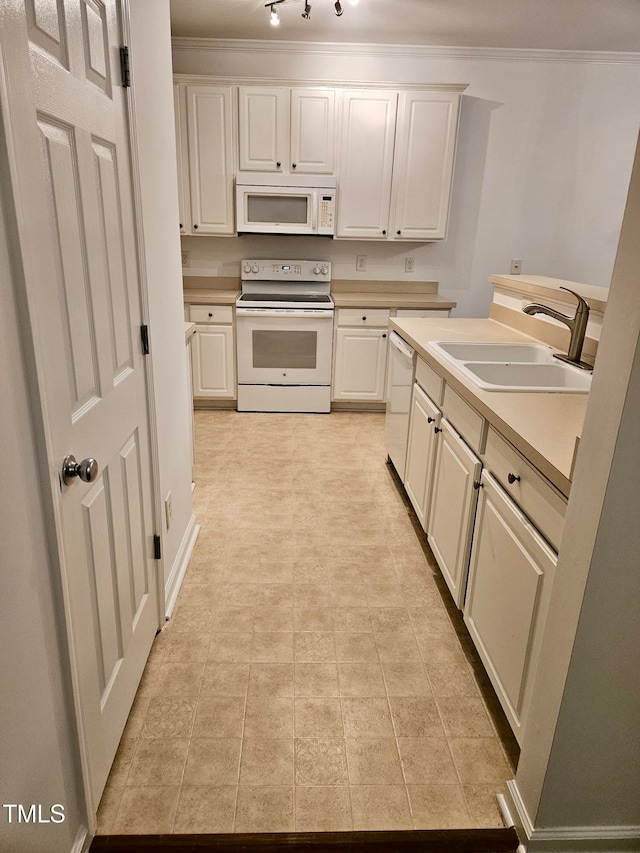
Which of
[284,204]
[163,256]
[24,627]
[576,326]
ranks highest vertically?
[284,204]

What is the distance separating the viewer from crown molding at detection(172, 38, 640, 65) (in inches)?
→ 160

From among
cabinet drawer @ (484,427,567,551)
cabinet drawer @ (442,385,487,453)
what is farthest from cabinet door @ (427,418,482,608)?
cabinet drawer @ (484,427,567,551)

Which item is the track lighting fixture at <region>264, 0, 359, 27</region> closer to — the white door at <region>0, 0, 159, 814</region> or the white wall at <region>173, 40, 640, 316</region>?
the white wall at <region>173, 40, 640, 316</region>

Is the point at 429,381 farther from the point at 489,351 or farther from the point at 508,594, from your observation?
the point at 508,594

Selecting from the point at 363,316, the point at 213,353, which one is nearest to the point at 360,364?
the point at 363,316

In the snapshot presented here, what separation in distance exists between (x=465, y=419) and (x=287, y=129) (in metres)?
3.01

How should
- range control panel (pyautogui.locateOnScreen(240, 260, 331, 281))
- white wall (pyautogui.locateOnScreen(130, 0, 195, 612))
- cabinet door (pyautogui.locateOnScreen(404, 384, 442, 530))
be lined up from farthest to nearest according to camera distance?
range control panel (pyautogui.locateOnScreen(240, 260, 331, 281)), cabinet door (pyautogui.locateOnScreen(404, 384, 442, 530)), white wall (pyautogui.locateOnScreen(130, 0, 195, 612))

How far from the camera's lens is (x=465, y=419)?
1982 mm

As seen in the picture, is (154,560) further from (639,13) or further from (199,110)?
(639,13)

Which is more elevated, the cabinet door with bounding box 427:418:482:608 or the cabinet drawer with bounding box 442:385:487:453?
the cabinet drawer with bounding box 442:385:487:453

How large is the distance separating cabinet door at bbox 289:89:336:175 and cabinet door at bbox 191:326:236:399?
1311 millimetres

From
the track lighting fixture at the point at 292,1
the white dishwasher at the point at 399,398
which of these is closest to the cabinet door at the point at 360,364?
the white dishwasher at the point at 399,398

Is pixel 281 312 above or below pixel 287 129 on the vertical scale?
below

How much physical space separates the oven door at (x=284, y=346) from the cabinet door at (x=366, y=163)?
0.74 m
